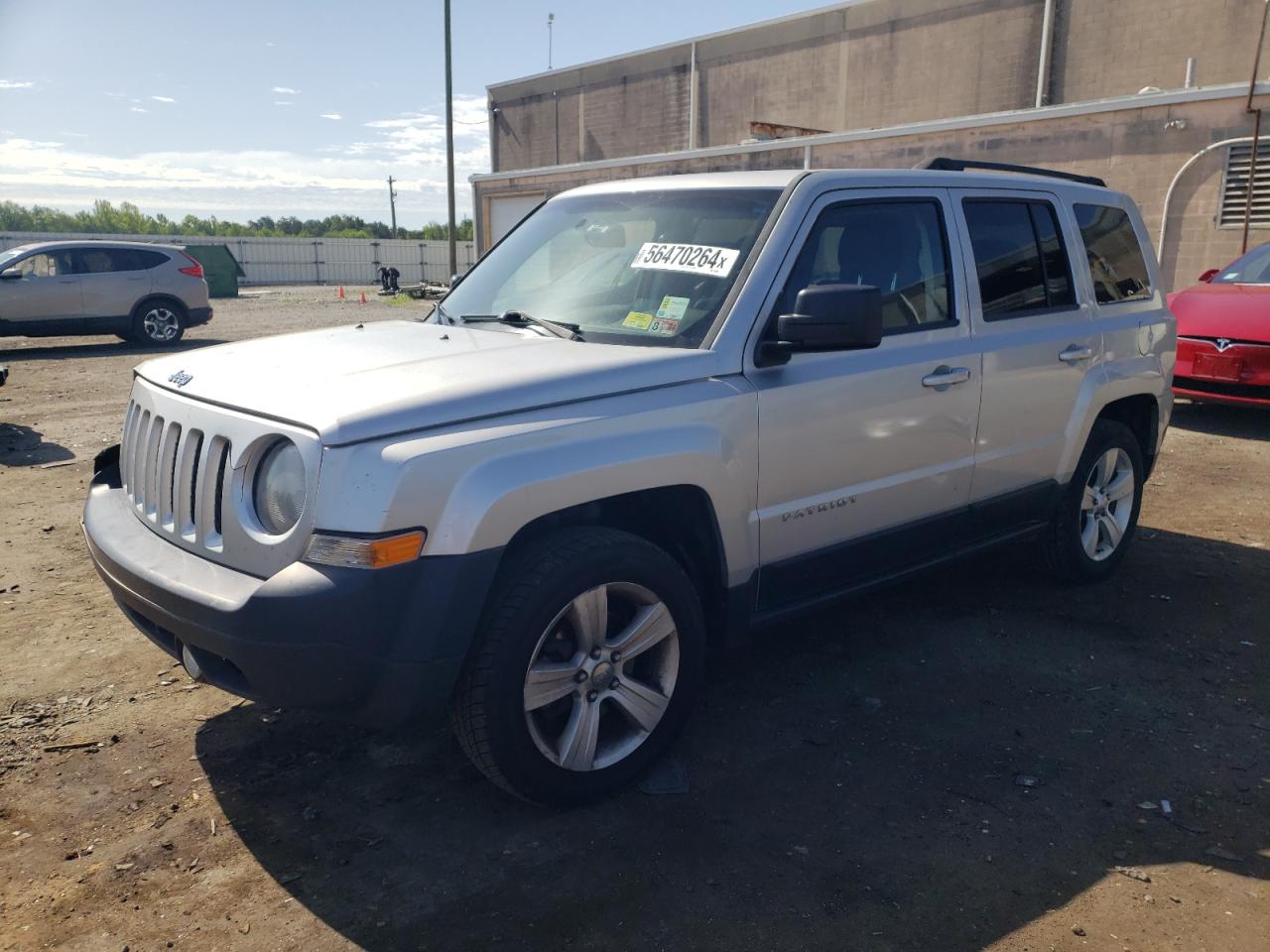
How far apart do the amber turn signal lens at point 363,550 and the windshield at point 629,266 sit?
121cm

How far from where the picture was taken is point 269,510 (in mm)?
2836

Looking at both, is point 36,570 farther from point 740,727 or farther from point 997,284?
point 997,284

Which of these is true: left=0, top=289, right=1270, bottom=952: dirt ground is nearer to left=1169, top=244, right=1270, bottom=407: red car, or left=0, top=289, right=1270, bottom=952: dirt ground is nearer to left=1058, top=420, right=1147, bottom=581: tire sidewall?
left=1058, top=420, right=1147, bottom=581: tire sidewall

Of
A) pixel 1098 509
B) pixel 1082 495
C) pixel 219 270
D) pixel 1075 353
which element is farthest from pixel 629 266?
pixel 219 270

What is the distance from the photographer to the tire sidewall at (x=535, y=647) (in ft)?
9.36

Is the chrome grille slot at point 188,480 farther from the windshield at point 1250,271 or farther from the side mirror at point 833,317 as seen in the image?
the windshield at point 1250,271

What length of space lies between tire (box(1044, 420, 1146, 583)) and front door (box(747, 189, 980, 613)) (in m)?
1.03

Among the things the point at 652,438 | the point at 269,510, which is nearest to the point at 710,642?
the point at 652,438

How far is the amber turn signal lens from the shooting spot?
2621 mm

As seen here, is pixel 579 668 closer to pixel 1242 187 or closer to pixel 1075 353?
pixel 1075 353

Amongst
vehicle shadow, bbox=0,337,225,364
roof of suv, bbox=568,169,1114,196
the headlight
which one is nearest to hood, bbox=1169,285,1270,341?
roof of suv, bbox=568,169,1114,196

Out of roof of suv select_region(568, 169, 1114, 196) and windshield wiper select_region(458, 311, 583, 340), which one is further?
roof of suv select_region(568, 169, 1114, 196)

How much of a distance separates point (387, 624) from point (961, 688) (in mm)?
2458

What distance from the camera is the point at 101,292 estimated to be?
52.5ft
